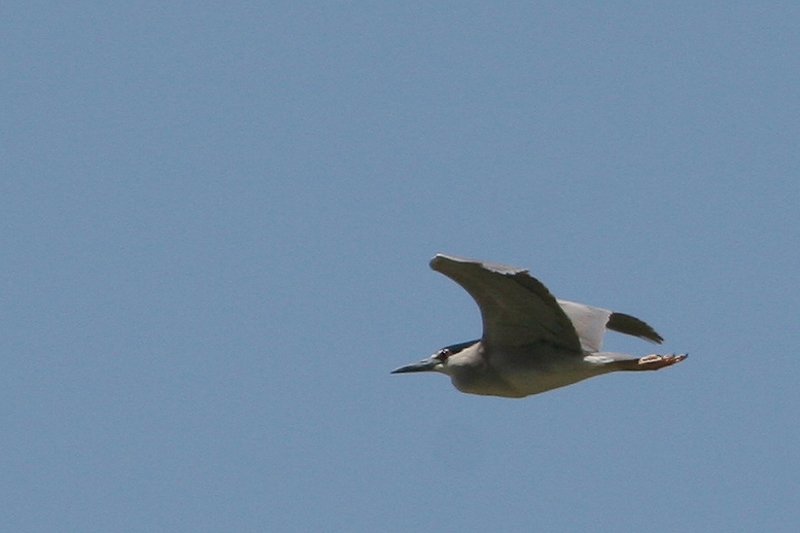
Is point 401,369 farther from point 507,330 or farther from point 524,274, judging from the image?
point 524,274

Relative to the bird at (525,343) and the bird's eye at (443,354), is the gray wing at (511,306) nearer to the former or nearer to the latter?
the bird at (525,343)

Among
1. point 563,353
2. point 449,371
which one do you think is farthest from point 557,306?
point 449,371

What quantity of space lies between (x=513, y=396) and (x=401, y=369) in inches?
68.4

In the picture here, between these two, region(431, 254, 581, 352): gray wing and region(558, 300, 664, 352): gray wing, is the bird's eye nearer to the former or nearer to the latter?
region(431, 254, 581, 352): gray wing

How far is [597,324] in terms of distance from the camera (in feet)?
55.7

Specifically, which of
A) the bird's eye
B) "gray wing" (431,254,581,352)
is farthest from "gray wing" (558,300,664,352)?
the bird's eye

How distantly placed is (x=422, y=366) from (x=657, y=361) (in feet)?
9.86

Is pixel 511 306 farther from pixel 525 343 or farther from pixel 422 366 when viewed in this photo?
pixel 422 366

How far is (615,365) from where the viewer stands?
53.2 ft

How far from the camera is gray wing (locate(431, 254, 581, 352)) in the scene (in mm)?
15227

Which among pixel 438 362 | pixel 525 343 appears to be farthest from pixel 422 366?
pixel 525 343

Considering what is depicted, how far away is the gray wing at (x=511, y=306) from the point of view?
15227 mm

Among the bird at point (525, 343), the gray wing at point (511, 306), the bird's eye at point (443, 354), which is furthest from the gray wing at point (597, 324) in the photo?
the bird's eye at point (443, 354)

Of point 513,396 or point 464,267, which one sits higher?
point 464,267
